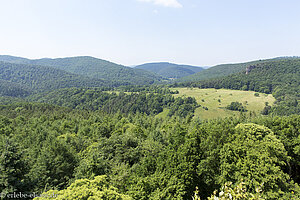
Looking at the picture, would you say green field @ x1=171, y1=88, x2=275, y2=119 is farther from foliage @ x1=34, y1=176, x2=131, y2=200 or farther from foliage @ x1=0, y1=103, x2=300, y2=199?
foliage @ x1=34, y1=176, x2=131, y2=200

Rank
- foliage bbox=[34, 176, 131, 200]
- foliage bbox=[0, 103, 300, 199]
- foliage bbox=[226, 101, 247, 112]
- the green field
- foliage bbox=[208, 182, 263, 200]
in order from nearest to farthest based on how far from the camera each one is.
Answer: foliage bbox=[208, 182, 263, 200] → foliage bbox=[34, 176, 131, 200] → foliage bbox=[0, 103, 300, 199] → the green field → foliage bbox=[226, 101, 247, 112]

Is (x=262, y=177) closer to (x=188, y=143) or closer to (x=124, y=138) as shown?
(x=188, y=143)

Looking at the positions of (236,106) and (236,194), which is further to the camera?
(236,106)

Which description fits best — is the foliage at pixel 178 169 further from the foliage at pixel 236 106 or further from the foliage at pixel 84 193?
the foliage at pixel 236 106

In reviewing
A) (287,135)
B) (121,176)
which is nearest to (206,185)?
(121,176)

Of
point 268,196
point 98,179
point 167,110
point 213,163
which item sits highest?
point 98,179

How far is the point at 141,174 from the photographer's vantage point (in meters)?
27.3

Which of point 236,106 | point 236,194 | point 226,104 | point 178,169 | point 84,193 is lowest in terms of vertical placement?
point 236,106

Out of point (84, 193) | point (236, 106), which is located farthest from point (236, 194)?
point (236, 106)

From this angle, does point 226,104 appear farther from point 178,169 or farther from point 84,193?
point 84,193

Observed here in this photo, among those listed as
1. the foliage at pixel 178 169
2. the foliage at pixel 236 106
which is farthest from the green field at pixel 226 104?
the foliage at pixel 178 169

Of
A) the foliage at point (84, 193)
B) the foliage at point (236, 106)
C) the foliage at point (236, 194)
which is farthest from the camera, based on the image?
the foliage at point (236, 106)

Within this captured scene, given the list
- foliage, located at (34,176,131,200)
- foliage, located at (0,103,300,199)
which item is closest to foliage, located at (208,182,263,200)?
foliage, located at (34,176,131,200)

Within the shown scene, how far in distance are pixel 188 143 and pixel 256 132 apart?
665 inches
